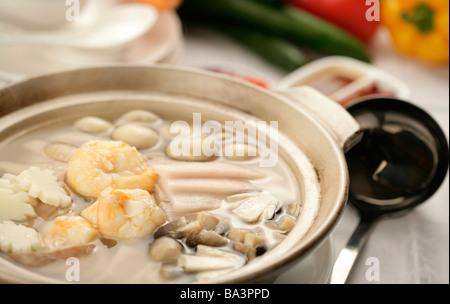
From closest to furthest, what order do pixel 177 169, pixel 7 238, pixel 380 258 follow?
pixel 7 238, pixel 177 169, pixel 380 258

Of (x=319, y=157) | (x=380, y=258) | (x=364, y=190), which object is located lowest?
(x=380, y=258)

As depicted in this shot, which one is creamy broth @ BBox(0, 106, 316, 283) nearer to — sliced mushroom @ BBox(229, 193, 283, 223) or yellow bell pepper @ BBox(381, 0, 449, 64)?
sliced mushroom @ BBox(229, 193, 283, 223)

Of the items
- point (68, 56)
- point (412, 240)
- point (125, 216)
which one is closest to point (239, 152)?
point (125, 216)

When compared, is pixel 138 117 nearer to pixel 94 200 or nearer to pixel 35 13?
pixel 94 200

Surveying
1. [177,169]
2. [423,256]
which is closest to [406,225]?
[423,256]

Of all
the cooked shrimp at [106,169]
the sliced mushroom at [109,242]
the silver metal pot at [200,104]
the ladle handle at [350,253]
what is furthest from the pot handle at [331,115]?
the sliced mushroom at [109,242]

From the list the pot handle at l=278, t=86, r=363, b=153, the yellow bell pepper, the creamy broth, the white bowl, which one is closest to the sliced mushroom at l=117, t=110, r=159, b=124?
the creamy broth

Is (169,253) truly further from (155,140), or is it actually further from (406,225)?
(406,225)
